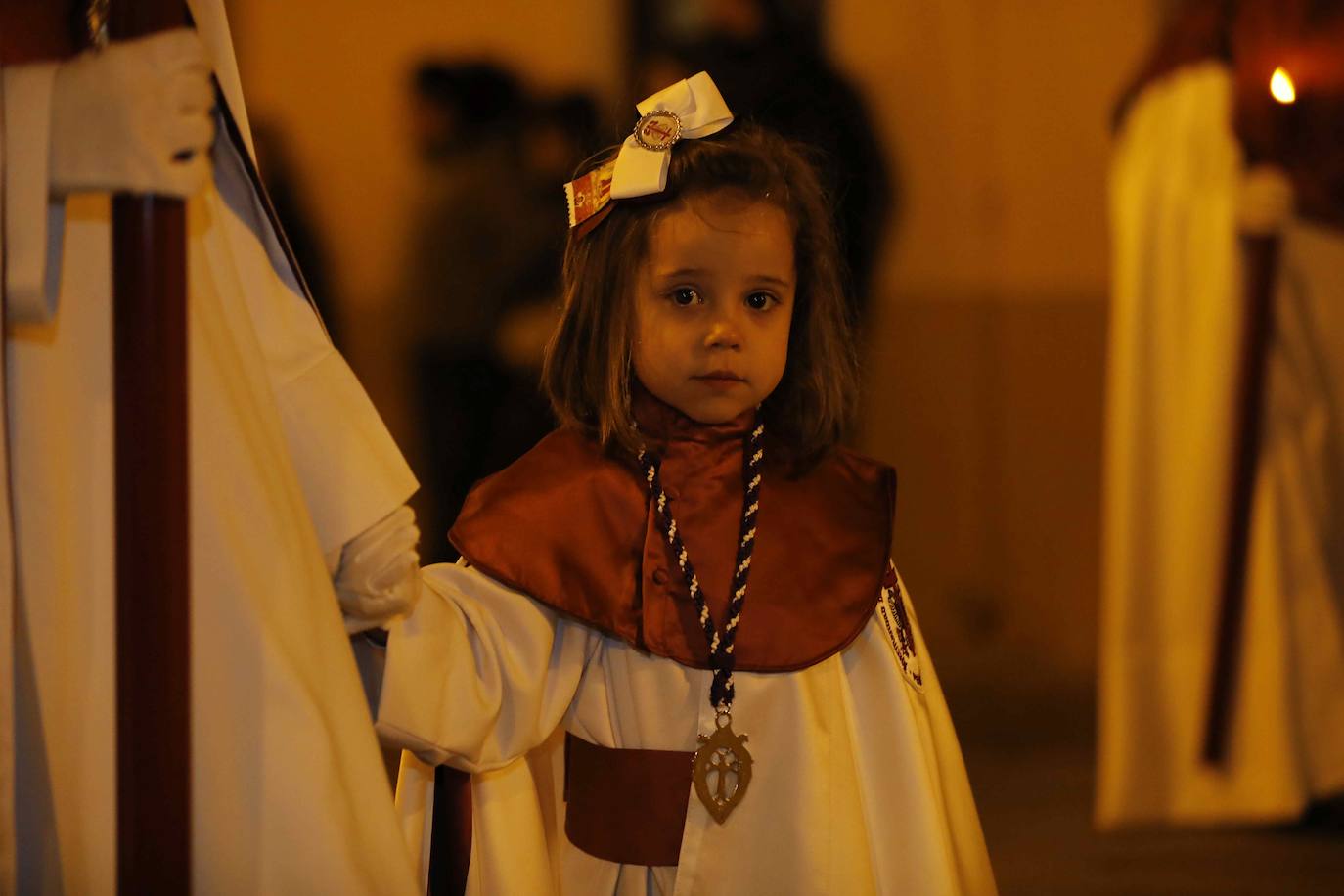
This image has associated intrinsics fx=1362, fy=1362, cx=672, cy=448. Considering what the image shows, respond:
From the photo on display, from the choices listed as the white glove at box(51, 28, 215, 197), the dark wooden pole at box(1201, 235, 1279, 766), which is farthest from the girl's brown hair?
the dark wooden pole at box(1201, 235, 1279, 766)

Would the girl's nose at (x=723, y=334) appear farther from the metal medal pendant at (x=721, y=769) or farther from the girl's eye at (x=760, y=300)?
the metal medal pendant at (x=721, y=769)

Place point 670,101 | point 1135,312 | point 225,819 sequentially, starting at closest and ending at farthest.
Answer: point 225,819 < point 670,101 < point 1135,312

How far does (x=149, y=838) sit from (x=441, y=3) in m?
3.71

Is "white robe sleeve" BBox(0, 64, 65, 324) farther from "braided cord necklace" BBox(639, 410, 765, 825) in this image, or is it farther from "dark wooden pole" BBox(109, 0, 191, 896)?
"braided cord necklace" BBox(639, 410, 765, 825)

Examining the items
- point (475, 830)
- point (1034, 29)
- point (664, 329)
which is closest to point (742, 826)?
point (475, 830)

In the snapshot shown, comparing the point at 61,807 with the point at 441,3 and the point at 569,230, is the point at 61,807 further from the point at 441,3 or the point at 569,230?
the point at 441,3

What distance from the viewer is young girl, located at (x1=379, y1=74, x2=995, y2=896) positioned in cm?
155

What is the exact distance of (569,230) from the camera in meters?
1.73

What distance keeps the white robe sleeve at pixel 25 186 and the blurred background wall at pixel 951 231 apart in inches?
130

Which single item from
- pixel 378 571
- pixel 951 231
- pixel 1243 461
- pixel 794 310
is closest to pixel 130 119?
pixel 378 571

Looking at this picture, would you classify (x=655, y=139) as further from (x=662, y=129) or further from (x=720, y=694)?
(x=720, y=694)

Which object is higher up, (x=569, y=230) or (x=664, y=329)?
(x=569, y=230)

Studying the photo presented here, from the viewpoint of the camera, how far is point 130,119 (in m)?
1.03

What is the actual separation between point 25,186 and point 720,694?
89 cm
